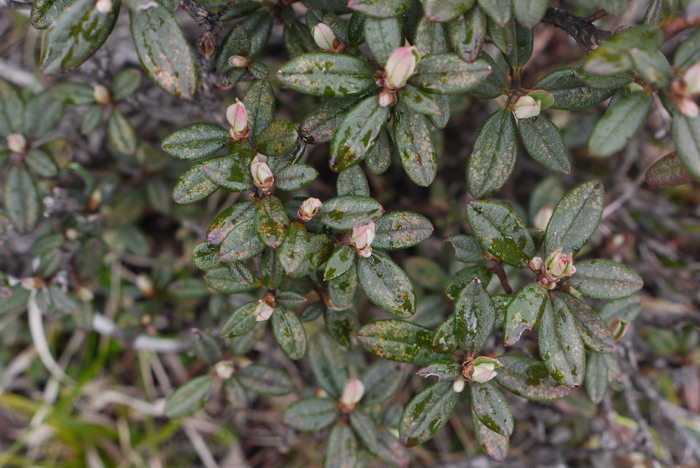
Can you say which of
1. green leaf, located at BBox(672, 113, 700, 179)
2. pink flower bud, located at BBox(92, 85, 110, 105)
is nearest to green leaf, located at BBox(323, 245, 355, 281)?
green leaf, located at BBox(672, 113, 700, 179)

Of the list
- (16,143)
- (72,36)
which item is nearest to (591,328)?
(72,36)

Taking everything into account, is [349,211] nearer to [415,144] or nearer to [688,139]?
[415,144]

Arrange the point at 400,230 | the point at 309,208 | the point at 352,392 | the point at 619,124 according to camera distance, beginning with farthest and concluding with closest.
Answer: the point at 352,392 → the point at 400,230 → the point at 309,208 → the point at 619,124

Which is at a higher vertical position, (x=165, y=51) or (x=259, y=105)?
(x=165, y=51)

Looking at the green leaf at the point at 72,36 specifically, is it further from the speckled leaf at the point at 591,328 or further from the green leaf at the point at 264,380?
the speckled leaf at the point at 591,328

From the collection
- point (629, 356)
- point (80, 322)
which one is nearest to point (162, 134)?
point (80, 322)

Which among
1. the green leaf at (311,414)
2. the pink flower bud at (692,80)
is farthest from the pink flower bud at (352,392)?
the pink flower bud at (692,80)
